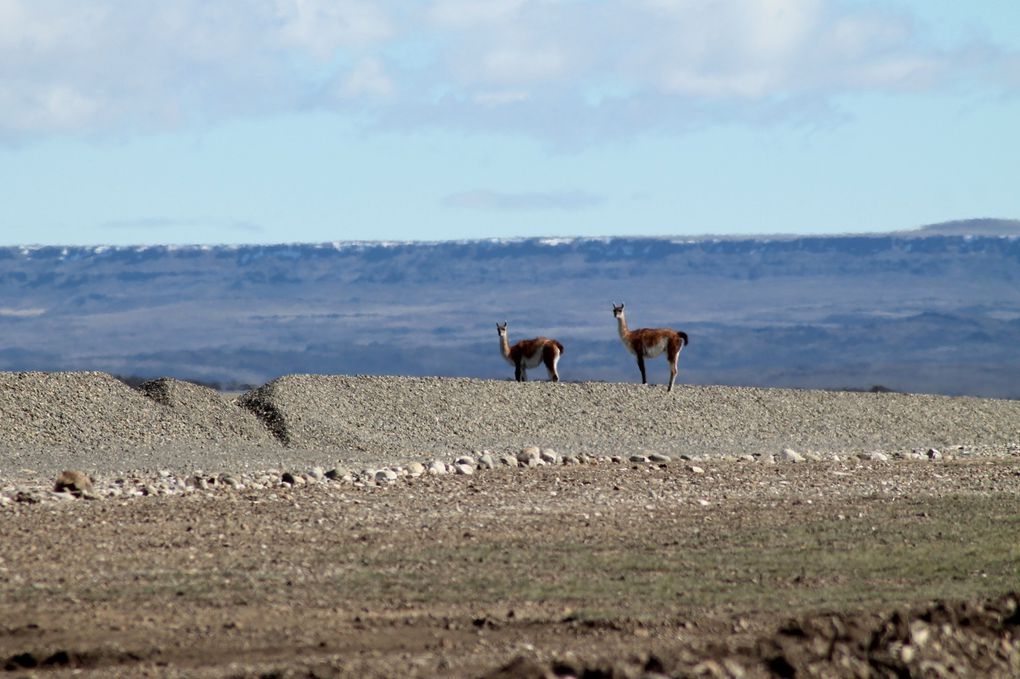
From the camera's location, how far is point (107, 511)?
63.6ft

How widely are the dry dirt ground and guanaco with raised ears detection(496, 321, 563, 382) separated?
14.4 m

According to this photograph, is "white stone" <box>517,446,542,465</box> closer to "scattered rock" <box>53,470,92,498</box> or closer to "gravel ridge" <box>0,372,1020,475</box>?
"gravel ridge" <box>0,372,1020,475</box>

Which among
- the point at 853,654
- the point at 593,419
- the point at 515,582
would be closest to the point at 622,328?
the point at 593,419

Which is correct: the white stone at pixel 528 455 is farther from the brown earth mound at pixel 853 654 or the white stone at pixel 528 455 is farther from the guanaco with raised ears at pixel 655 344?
the brown earth mound at pixel 853 654

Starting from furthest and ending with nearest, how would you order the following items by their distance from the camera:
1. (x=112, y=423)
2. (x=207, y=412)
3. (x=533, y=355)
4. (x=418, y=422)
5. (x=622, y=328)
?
1. (x=533, y=355)
2. (x=622, y=328)
3. (x=418, y=422)
4. (x=207, y=412)
5. (x=112, y=423)

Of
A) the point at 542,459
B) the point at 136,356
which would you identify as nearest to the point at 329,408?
the point at 542,459

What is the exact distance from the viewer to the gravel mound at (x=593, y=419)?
31094 mm

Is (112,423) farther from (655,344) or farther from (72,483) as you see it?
(655,344)

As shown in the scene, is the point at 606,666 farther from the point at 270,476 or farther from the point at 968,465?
the point at 968,465

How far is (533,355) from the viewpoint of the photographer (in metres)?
37.6

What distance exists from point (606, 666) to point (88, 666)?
11.2 feet

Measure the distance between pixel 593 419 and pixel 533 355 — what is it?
178 inches

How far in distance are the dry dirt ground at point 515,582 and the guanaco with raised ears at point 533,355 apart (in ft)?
47.1

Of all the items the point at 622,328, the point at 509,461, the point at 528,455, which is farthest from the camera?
the point at 622,328
